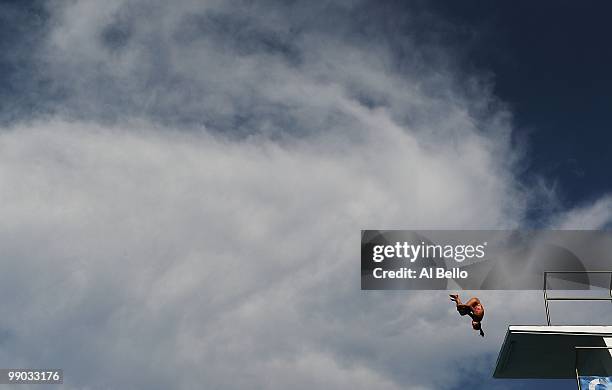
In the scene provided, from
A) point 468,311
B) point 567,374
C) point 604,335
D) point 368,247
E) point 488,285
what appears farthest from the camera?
point 368,247

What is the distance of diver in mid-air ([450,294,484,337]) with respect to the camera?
826 inches

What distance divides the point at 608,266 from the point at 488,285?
6138 mm

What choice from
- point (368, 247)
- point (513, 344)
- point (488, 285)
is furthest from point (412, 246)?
point (513, 344)

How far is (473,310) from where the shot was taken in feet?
69.6

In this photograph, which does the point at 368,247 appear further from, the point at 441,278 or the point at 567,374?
the point at 567,374

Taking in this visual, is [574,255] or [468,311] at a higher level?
[574,255]

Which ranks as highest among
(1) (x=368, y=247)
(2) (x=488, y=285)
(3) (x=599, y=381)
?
(1) (x=368, y=247)

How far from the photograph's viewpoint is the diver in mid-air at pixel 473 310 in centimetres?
2097

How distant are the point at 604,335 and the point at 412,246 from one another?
11.4 m

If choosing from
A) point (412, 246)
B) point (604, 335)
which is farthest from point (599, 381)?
point (412, 246)

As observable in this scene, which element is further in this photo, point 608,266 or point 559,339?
point 608,266

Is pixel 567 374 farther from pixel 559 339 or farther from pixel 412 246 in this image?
pixel 412 246

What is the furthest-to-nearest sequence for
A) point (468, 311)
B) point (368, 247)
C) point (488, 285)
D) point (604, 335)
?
point (368, 247)
point (488, 285)
point (468, 311)
point (604, 335)

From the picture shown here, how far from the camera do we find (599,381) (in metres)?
19.8
